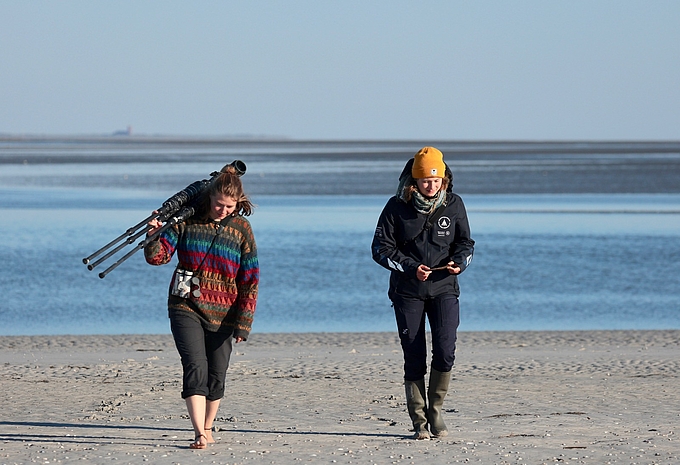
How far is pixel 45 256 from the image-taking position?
748 inches

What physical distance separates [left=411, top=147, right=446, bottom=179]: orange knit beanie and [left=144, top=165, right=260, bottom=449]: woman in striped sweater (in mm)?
939

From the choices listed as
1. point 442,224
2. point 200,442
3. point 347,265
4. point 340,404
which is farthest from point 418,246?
point 347,265

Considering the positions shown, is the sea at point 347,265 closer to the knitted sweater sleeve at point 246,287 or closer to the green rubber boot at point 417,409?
the knitted sweater sleeve at point 246,287

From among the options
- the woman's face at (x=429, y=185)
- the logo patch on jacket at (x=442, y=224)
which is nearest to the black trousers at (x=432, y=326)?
the logo patch on jacket at (x=442, y=224)

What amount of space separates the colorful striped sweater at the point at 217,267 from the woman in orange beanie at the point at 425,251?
0.72m

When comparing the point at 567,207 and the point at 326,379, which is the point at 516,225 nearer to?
the point at 567,207

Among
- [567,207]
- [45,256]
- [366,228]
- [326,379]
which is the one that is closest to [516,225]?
[366,228]

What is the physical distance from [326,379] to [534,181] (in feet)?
125

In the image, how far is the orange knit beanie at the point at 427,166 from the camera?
232 inches

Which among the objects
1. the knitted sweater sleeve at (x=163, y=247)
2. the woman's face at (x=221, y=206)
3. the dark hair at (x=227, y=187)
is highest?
the dark hair at (x=227, y=187)

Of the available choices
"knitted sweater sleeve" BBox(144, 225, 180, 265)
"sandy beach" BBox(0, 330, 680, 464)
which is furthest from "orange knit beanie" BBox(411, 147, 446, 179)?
"sandy beach" BBox(0, 330, 680, 464)

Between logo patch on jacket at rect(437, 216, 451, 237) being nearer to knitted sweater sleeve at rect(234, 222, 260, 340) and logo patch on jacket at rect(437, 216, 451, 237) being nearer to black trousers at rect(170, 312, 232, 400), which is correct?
knitted sweater sleeve at rect(234, 222, 260, 340)

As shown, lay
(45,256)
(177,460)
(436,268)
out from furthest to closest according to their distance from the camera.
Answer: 1. (45,256)
2. (436,268)
3. (177,460)

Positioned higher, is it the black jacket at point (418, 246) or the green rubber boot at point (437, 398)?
the black jacket at point (418, 246)
